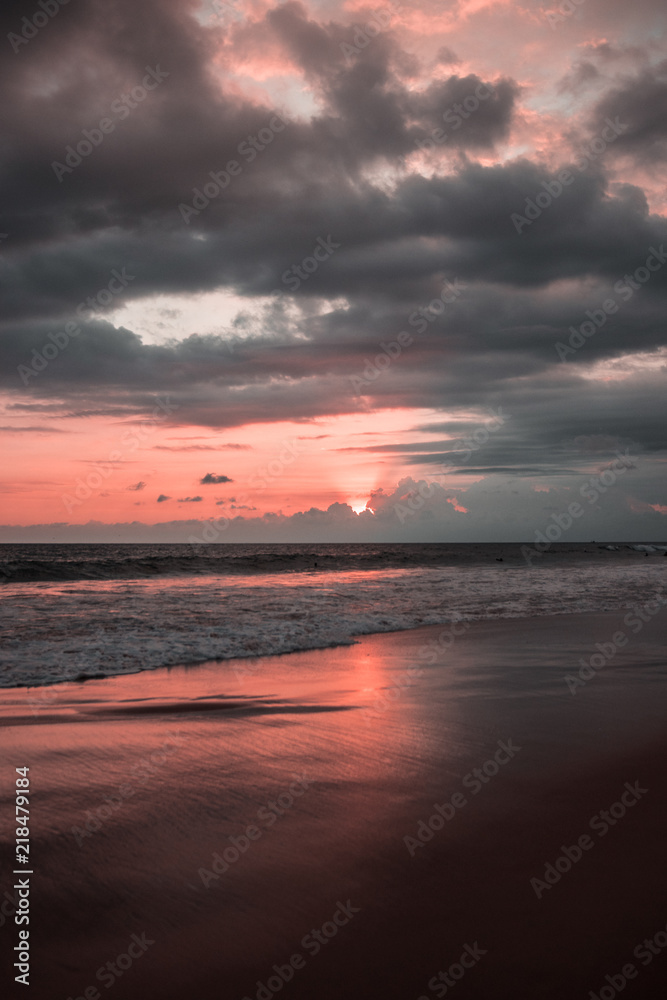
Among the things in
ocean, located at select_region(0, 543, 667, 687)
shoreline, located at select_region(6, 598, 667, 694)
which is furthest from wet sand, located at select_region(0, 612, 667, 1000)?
ocean, located at select_region(0, 543, 667, 687)

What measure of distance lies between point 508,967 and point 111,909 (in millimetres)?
2020

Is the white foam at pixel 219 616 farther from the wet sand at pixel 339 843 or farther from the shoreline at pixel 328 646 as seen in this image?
the wet sand at pixel 339 843

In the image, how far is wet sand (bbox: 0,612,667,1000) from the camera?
111 inches

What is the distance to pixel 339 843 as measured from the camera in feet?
12.8

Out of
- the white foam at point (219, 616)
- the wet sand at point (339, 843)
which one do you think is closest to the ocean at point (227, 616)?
the white foam at point (219, 616)

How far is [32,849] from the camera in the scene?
3895mm

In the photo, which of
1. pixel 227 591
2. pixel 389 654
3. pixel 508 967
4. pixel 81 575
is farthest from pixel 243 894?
pixel 81 575

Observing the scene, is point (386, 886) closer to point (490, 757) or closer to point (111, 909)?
point (111, 909)

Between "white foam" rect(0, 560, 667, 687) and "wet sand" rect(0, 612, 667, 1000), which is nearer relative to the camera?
"wet sand" rect(0, 612, 667, 1000)

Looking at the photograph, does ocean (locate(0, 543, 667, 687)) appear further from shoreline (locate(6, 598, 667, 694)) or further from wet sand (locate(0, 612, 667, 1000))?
wet sand (locate(0, 612, 667, 1000))

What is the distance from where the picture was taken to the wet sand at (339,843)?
282 cm

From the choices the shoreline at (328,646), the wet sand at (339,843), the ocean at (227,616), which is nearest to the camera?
the wet sand at (339,843)

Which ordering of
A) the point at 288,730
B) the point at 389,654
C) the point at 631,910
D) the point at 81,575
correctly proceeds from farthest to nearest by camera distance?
the point at 81,575 → the point at 389,654 → the point at 288,730 → the point at 631,910

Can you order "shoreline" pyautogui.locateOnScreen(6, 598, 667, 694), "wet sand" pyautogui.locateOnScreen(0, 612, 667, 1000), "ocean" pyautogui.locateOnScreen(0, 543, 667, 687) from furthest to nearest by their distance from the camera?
"ocean" pyautogui.locateOnScreen(0, 543, 667, 687), "shoreline" pyautogui.locateOnScreen(6, 598, 667, 694), "wet sand" pyautogui.locateOnScreen(0, 612, 667, 1000)
